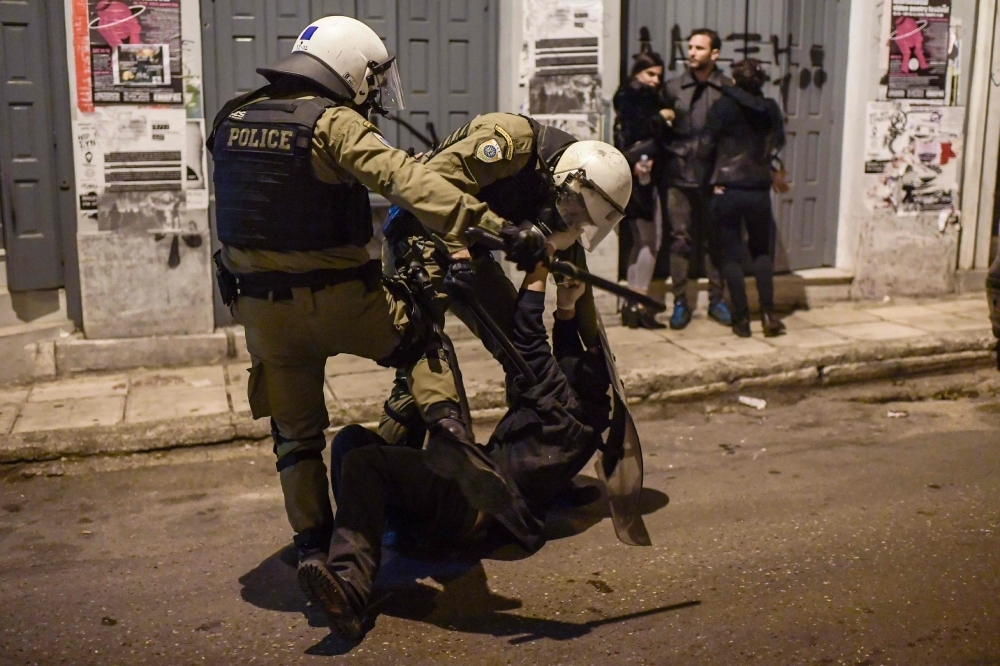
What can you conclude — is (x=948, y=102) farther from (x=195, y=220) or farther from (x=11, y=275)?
(x=11, y=275)

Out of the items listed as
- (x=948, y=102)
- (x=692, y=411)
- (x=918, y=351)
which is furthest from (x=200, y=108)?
(x=948, y=102)

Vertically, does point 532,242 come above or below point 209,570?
above

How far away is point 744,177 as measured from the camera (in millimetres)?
7277

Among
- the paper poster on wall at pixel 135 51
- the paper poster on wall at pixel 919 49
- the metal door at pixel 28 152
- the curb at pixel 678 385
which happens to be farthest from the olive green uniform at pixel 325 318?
the paper poster on wall at pixel 919 49

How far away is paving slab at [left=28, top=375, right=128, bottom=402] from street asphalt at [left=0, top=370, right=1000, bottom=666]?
3.08 ft

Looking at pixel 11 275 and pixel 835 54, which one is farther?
pixel 835 54

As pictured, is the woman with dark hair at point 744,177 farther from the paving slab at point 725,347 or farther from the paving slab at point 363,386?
the paving slab at point 363,386

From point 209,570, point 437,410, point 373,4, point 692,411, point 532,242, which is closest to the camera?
point 532,242

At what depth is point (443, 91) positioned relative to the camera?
750cm

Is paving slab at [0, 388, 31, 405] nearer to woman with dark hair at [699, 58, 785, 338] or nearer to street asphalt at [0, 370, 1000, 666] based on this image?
street asphalt at [0, 370, 1000, 666]

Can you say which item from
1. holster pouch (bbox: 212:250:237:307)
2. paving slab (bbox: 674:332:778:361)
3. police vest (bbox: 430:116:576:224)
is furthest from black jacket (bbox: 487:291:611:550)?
paving slab (bbox: 674:332:778:361)

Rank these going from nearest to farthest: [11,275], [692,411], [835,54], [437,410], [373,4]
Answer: [437,410] < [692,411] < [11,275] < [373,4] < [835,54]

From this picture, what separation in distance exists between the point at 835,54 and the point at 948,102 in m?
0.99

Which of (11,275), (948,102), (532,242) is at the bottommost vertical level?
(11,275)
